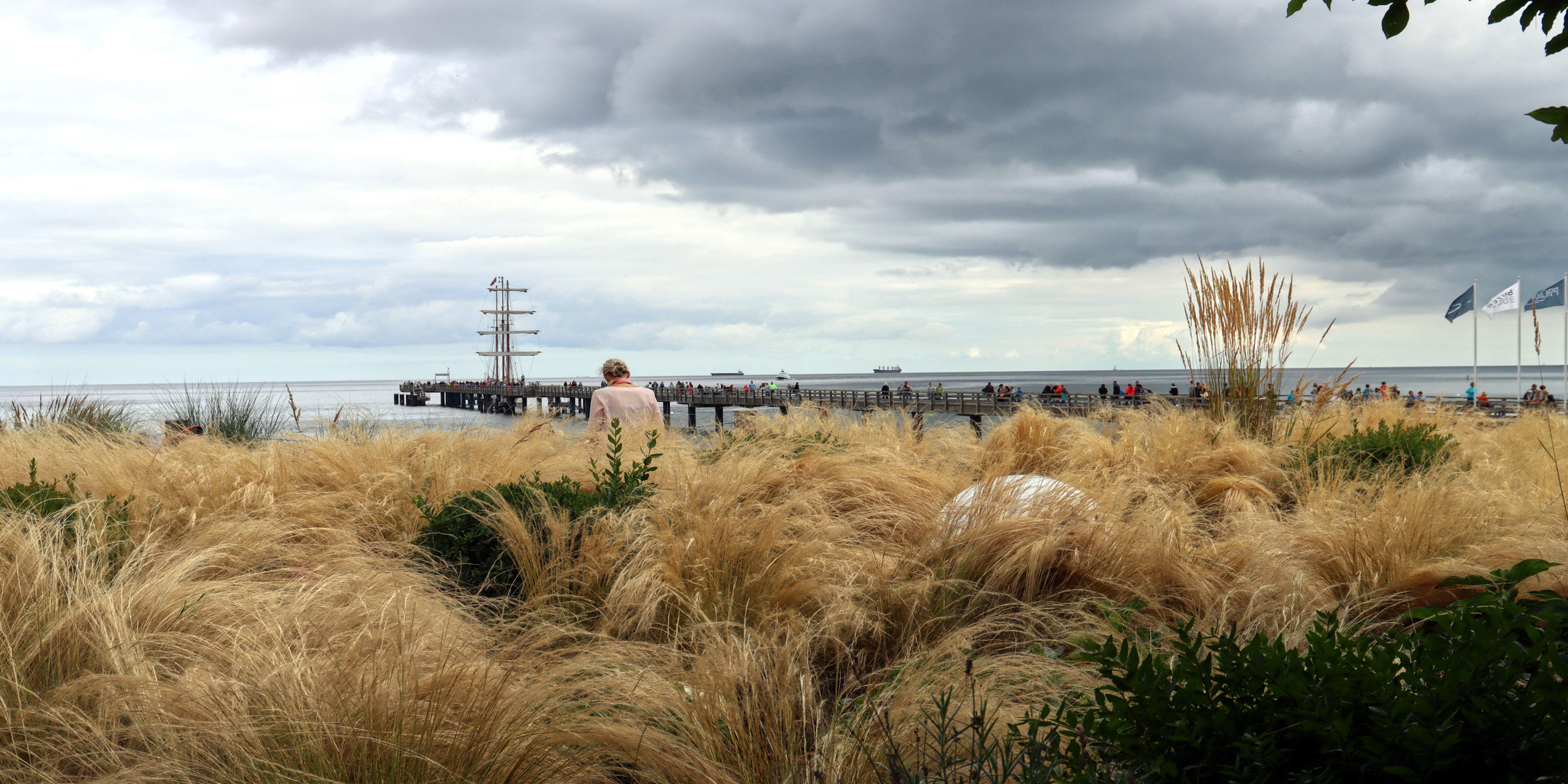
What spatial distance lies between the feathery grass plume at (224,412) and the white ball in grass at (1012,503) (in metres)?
8.39

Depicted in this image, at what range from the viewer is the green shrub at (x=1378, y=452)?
6.88 m

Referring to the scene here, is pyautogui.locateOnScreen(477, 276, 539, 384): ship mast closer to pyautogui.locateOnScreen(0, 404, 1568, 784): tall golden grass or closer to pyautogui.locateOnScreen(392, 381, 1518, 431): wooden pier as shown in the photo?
pyautogui.locateOnScreen(392, 381, 1518, 431): wooden pier

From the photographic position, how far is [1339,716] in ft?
5.61

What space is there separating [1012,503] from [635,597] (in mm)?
1834

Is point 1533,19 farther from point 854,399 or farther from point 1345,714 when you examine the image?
point 854,399

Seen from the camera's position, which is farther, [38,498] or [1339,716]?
[38,498]

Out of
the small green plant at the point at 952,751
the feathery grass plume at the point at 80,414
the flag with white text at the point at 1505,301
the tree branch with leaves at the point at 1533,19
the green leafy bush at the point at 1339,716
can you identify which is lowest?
the small green plant at the point at 952,751

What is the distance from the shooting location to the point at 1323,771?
1.62m

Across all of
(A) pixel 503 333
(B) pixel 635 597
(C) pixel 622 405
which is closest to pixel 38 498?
(B) pixel 635 597

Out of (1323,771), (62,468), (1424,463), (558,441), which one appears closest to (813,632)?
(1323,771)

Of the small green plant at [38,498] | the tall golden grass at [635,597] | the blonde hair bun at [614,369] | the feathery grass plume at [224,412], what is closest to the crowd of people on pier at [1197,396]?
the blonde hair bun at [614,369]

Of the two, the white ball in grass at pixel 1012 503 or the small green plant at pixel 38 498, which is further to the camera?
the small green plant at pixel 38 498

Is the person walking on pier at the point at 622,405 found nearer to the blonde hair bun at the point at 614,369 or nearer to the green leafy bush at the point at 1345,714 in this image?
the blonde hair bun at the point at 614,369

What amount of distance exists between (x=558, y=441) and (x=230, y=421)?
503cm
